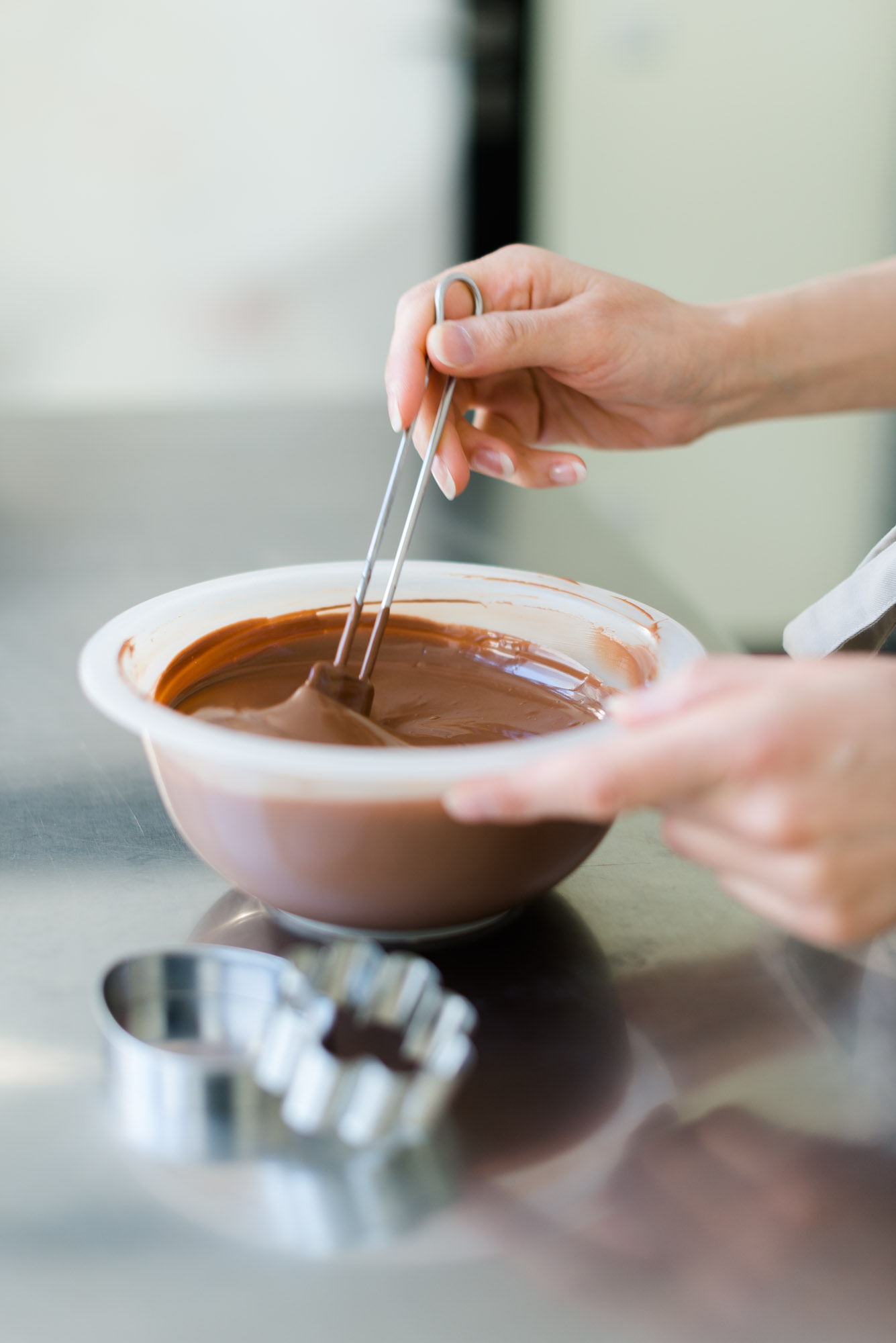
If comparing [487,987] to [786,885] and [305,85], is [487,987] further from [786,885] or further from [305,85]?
[305,85]

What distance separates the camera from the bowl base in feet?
2.04

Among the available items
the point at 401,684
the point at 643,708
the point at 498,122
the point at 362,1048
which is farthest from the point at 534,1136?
the point at 498,122

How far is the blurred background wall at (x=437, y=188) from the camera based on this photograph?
9.47 ft

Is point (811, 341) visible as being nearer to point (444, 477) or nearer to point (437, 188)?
point (444, 477)

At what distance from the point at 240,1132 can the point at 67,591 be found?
807 millimetres

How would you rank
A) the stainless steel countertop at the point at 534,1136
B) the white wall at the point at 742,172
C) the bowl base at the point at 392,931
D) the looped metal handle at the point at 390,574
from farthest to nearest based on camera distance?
the white wall at the point at 742,172, the looped metal handle at the point at 390,574, the bowl base at the point at 392,931, the stainless steel countertop at the point at 534,1136

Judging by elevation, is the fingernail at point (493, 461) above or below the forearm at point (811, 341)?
below

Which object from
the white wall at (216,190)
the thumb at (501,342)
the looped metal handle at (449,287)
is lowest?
the white wall at (216,190)

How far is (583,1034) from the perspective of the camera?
59 cm

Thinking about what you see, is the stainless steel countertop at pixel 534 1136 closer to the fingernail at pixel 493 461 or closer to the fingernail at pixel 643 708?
the fingernail at pixel 643 708

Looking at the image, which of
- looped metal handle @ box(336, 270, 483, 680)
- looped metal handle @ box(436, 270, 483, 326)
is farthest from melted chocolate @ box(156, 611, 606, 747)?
looped metal handle @ box(436, 270, 483, 326)

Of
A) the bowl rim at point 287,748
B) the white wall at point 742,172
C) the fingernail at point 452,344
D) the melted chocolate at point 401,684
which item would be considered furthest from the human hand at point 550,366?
the white wall at point 742,172

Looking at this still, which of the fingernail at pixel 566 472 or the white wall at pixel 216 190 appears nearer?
the fingernail at pixel 566 472

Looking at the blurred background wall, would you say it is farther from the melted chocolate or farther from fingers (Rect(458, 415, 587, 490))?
the melted chocolate
